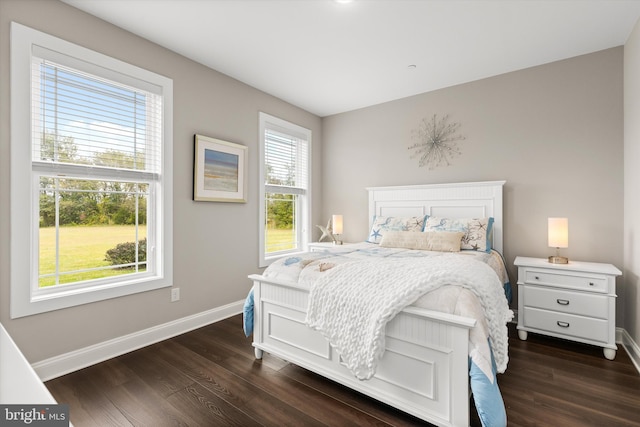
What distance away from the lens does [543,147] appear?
3135 millimetres

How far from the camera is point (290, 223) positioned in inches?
174

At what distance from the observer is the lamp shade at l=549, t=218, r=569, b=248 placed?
2.73m

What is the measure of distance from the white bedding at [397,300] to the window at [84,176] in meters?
1.60

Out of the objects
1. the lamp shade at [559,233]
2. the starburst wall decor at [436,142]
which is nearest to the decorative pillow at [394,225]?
the starburst wall decor at [436,142]

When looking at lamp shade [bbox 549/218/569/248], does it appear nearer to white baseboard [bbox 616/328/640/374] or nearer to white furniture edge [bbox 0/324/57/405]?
white baseboard [bbox 616/328/640/374]

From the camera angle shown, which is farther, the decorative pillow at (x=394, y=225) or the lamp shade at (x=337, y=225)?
the lamp shade at (x=337, y=225)

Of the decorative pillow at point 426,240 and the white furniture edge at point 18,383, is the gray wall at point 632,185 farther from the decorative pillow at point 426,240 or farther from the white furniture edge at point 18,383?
the white furniture edge at point 18,383

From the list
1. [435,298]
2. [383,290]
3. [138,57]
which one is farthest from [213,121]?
[435,298]

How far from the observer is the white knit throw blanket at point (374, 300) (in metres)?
1.64

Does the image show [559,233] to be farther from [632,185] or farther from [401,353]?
[401,353]

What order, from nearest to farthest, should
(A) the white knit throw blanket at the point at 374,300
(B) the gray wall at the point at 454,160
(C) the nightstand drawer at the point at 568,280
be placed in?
(A) the white knit throw blanket at the point at 374,300 → (B) the gray wall at the point at 454,160 → (C) the nightstand drawer at the point at 568,280

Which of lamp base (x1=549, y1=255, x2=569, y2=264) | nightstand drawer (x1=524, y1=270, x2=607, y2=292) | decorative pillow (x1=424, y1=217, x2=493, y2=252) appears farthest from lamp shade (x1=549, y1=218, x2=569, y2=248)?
decorative pillow (x1=424, y1=217, x2=493, y2=252)

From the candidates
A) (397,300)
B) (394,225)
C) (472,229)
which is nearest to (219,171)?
(394,225)

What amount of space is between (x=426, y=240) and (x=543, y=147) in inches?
60.2
